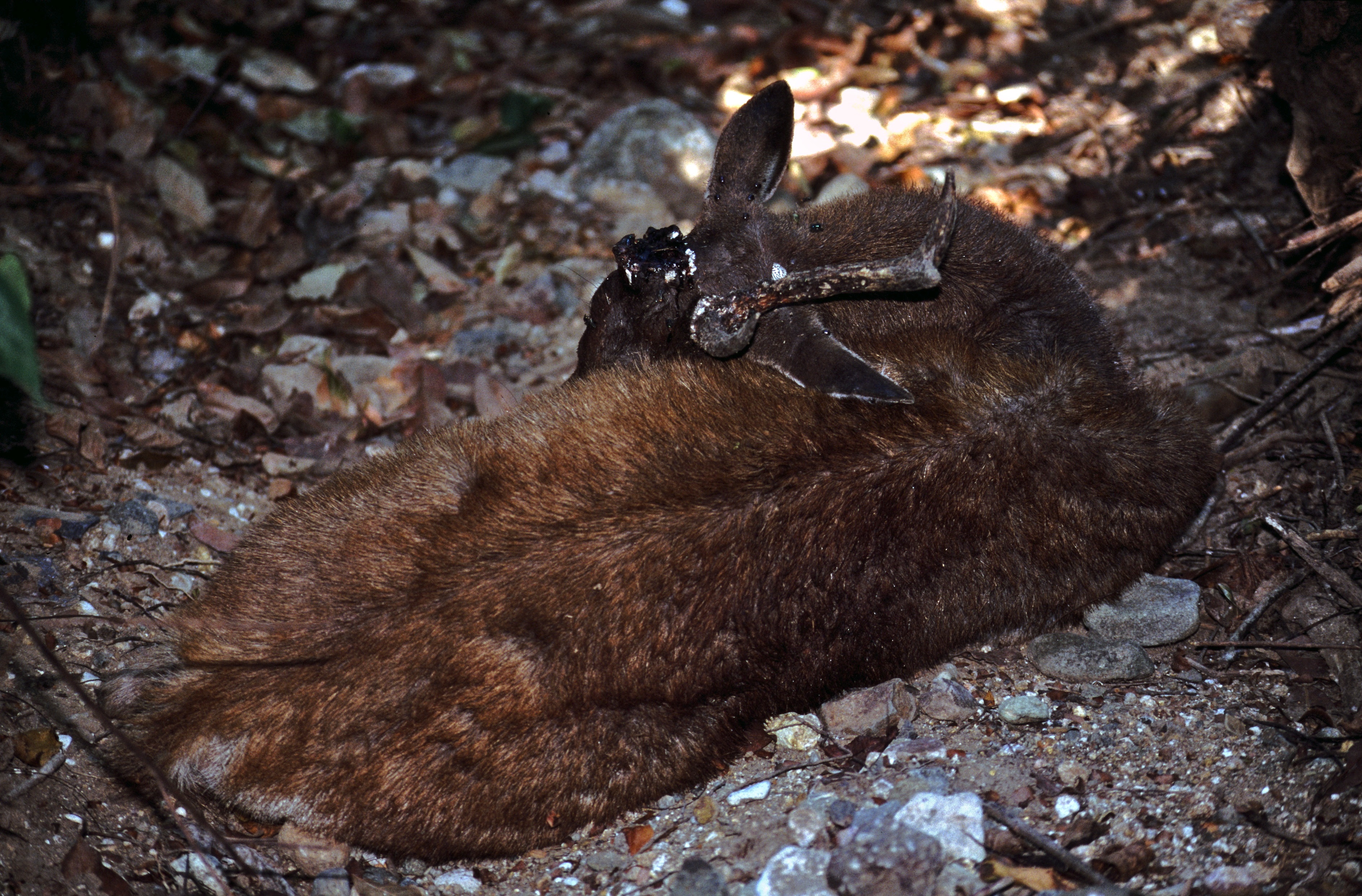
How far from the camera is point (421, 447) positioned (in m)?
3.73

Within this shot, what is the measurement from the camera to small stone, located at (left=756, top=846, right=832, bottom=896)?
113 inches

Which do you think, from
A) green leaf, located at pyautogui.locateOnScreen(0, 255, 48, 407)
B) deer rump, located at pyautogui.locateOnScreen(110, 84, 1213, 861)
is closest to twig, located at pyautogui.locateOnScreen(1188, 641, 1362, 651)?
→ deer rump, located at pyautogui.locateOnScreen(110, 84, 1213, 861)

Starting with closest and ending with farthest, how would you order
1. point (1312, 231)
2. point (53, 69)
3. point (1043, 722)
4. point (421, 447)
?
point (1043, 722), point (421, 447), point (1312, 231), point (53, 69)

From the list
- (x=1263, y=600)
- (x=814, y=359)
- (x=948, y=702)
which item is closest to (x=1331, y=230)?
(x=1263, y=600)

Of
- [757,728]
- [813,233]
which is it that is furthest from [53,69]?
[757,728]

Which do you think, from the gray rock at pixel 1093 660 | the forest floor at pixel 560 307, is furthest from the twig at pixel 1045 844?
the gray rock at pixel 1093 660

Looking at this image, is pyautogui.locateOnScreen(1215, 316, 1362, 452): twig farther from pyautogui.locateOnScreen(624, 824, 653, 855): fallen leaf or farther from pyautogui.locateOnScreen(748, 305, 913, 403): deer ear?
pyautogui.locateOnScreen(624, 824, 653, 855): fallen leaf

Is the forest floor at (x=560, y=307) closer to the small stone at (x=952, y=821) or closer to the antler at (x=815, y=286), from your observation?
the small stone at (x=952, y=821)

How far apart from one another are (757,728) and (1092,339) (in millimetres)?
2068

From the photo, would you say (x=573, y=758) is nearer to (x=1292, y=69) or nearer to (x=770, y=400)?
(x=770, y=400)

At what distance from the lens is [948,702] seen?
3.56 meters

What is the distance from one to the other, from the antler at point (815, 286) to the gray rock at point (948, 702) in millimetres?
1380

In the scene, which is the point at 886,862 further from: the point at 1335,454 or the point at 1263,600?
the point at 1335,454

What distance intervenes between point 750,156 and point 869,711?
228cm
